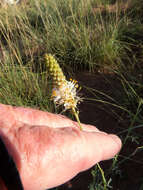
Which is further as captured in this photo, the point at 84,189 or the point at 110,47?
the point at 110,47

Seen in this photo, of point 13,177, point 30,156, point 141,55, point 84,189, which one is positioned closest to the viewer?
point 13,177

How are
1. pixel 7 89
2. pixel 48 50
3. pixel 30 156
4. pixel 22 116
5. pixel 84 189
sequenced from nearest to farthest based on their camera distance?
pixel 30 156 < pixel 22 116 < pixel 84 189 < pixel 7 89 < pixel 48 50

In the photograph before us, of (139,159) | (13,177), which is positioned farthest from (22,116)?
(139,159)

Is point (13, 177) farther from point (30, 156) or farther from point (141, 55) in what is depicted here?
point (141, 55)

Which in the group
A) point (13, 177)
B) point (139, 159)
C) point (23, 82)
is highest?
point (13, 177)

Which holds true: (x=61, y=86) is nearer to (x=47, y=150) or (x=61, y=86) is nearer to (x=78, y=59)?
(x=47, y=150)

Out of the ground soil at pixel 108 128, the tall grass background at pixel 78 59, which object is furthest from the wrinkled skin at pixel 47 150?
the tall grass background at pixel 78 59

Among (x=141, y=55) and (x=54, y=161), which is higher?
(x=54, y=161)

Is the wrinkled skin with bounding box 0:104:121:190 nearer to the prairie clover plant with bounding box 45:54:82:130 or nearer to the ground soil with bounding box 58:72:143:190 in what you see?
the prairie clover plant with bounding box 45:54:82:130
